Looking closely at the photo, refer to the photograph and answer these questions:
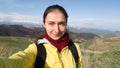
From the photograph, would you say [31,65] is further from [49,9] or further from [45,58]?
[49,9]

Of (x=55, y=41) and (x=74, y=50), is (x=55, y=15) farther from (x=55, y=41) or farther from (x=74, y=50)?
(x=74, y=50)

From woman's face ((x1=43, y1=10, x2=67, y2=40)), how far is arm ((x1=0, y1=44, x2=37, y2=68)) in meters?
0.31

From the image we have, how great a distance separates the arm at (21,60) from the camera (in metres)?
1.72

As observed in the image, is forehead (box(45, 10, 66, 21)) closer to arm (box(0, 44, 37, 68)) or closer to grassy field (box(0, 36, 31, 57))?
arm (box(0, 44, 37, 68))

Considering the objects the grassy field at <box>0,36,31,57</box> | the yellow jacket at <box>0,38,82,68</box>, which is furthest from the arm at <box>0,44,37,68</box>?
the grassy field at <box>0,36,31,57</box>

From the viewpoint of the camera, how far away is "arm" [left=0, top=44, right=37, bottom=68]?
1718 mm

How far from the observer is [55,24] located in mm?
2801

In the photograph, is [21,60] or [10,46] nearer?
[21,60]

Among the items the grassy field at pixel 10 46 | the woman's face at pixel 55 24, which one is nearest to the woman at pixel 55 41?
the woman's face at pixel 55 24

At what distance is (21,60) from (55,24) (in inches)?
32.8

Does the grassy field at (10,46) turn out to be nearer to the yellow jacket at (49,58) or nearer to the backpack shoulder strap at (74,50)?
the backpack shoulder strap at (74,50)

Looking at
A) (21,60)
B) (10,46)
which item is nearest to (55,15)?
(21,60)

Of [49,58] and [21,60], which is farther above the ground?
[21,60]

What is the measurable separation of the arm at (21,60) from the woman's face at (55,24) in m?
0.31
